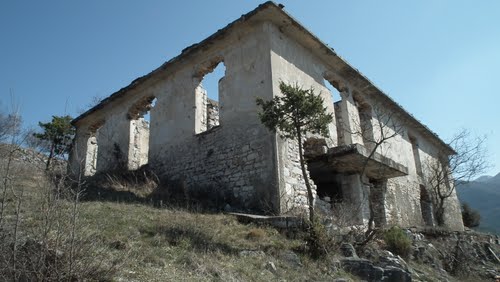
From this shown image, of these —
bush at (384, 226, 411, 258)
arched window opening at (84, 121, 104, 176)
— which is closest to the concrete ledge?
bush at (384, 226, 411, 258)

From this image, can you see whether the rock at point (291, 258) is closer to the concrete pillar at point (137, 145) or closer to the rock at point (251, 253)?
the rock at point (251, 253)

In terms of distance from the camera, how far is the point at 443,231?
1173 cm

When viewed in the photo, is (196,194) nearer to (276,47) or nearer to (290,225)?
(290,225)

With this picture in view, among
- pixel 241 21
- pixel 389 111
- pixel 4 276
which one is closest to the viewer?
pixel 4 276

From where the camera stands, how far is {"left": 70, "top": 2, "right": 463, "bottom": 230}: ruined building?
1046 cm

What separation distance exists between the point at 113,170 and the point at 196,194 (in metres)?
4.54

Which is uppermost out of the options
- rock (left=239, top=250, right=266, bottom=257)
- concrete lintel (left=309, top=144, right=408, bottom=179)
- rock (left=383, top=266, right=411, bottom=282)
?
concrete lintel (left=309, top=144, right=408, bottom=179)

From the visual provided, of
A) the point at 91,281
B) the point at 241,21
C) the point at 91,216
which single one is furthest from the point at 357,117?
the point at 91,281

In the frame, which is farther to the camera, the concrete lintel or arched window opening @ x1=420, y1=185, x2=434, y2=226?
arched window opening @ x1=420, y1=185, x2=434, y2=226

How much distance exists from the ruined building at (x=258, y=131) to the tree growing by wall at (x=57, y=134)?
168 cm

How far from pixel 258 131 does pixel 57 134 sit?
10.9 meters

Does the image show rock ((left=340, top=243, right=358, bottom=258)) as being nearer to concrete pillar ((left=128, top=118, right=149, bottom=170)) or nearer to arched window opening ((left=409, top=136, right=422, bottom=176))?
concrete pillar ((left=128, top=118, right=149, bottom=170))

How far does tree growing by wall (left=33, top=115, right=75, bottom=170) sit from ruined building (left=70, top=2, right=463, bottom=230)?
5.51ft

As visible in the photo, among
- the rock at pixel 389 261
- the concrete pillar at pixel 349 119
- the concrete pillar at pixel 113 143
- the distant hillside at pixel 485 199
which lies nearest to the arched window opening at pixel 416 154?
the concrete pillar at pixel 349 119
